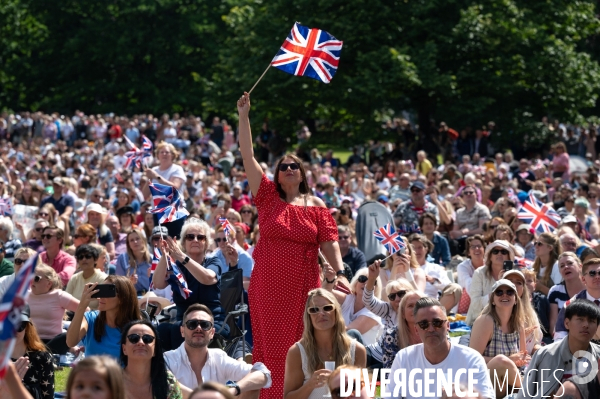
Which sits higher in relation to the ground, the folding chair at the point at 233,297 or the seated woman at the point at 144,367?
the folding chair at the point at 233,297

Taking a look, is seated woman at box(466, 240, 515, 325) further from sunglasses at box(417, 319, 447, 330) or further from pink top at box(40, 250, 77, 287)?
sunglasses at box(417, 319, 447, 330)

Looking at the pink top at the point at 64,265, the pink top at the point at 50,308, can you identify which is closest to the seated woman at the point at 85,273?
the pink top at the point at 64,265

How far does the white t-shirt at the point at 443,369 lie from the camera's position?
267 inches

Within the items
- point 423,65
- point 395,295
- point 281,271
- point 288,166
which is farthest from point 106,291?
point 423,65

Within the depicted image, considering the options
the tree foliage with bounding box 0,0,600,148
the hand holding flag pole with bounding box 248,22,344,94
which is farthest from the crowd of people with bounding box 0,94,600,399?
the tree foliage with bounding box 0,0,600,148

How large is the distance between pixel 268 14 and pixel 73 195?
17998 mm

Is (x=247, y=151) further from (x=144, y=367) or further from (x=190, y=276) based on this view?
(x=144, y=367)

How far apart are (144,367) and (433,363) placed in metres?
1.77

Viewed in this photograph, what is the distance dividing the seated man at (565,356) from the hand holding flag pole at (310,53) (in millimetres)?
3302

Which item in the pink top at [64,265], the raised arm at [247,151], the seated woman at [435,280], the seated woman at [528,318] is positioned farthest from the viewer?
the pink top at [64,265]

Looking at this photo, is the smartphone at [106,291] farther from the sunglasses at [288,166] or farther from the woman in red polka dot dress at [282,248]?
the sunglasses at [288,166]

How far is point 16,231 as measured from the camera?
17203 millimetres

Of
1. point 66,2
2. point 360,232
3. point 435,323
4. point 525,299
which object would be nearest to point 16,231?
point 360,232

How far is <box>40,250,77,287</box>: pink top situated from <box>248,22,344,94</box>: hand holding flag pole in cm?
415
